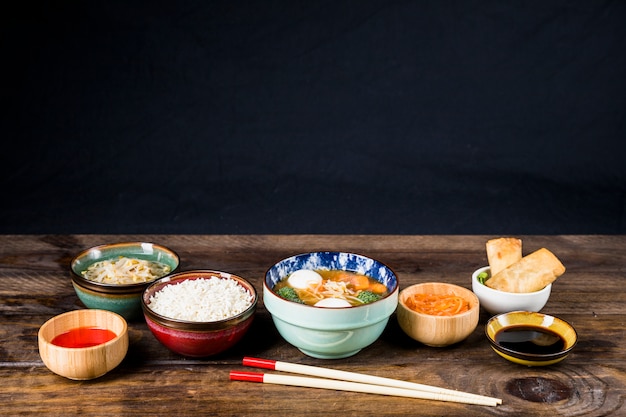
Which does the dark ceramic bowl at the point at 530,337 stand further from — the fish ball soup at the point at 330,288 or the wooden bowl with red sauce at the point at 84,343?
the wooden bowl with red sauce at the point at 84,343

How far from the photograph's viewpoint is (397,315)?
235 centimetres

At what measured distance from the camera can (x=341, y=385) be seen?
212 centimetres

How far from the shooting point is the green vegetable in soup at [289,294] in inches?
89.5

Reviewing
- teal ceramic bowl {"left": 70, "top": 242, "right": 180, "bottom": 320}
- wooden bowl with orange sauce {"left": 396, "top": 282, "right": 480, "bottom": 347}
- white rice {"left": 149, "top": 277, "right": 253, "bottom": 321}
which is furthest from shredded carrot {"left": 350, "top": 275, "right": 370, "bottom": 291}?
teal ceramic bowl {"left": 70, "top": 242, "right": 180, "bottom": 320}

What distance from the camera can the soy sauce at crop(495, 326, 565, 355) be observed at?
7.39 ft

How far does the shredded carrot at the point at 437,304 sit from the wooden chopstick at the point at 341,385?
33 centimetres

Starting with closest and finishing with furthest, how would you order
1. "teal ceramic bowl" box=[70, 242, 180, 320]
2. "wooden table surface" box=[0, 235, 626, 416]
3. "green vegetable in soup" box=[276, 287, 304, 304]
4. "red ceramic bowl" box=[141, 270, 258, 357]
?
"wooden table surface" box=[0, 235, 626, 416] → "red ceramic bowl" box=[141, 270, 258, 357] → "green vegetable in soup" box=[276, 287, 304, 304] → "teal ceramic bowl" box=[70, 242, 180, 320]

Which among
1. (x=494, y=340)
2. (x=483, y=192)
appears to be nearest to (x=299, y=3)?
(x=483, y=192)

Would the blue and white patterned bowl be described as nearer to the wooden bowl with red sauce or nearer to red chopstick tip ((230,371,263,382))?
red chopstick tip ((230,371,263,382))

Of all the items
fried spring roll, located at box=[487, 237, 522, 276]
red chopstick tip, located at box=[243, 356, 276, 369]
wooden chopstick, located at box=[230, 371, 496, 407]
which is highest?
fried spring roll, located at box=[487, 237, 522, 276]

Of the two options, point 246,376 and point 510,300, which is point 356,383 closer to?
point 246,376

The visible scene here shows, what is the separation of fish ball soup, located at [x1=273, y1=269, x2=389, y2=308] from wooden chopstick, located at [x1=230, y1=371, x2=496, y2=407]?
0.21m

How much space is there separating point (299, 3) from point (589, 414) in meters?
3.02

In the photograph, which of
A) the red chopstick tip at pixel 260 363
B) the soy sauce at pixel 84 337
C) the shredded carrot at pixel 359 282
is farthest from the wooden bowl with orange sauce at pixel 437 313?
the soy sauce at pixel 84 337
